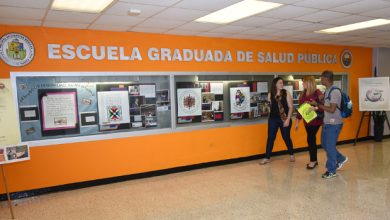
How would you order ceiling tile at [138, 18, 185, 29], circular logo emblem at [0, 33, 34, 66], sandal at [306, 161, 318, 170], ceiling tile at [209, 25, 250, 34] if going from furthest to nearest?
sandal at [306, 161, 318, 170] → ceiling tile at [209, 25, 250, 34] → ceiling tile at [138, 18, 185, 29] → circular logo emblem at [0, 33, 34, 66]

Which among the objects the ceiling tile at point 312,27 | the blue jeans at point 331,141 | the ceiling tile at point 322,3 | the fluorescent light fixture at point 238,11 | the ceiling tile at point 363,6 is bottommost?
the blue jeans at point 331,141

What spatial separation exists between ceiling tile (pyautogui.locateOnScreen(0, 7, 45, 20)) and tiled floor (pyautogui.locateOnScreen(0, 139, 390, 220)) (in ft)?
8.28

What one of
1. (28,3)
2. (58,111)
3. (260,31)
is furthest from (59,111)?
(260,31)

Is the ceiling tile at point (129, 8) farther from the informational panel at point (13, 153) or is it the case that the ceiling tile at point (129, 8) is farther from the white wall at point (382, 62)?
the white wall at point (382, 62)

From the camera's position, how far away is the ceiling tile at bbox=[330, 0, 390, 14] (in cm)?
390

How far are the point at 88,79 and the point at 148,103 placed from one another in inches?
42.5

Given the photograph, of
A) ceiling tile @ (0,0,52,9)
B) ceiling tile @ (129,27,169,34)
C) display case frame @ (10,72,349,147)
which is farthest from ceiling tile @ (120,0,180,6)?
display case frame @ (10,72,349,147)

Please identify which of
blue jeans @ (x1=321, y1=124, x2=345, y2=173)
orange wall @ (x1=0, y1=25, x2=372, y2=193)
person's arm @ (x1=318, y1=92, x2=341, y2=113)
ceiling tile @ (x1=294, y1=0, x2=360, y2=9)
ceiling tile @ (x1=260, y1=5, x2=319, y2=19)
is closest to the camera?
ceiling tile @ (x1=294, y1=0, x2=360, y2=9)

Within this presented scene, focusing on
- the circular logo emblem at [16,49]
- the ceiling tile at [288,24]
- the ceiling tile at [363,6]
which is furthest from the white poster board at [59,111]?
the ceiling tile at [363,6]

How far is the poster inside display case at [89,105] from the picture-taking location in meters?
4.57

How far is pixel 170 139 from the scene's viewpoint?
5.60 meters

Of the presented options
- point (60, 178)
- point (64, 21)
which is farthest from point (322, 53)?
point (60, 178)

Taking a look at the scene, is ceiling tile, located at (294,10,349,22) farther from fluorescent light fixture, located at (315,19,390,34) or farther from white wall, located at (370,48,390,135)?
white wall, located at (370,48,390,135)

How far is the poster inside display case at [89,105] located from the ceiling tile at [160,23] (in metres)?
0.97
